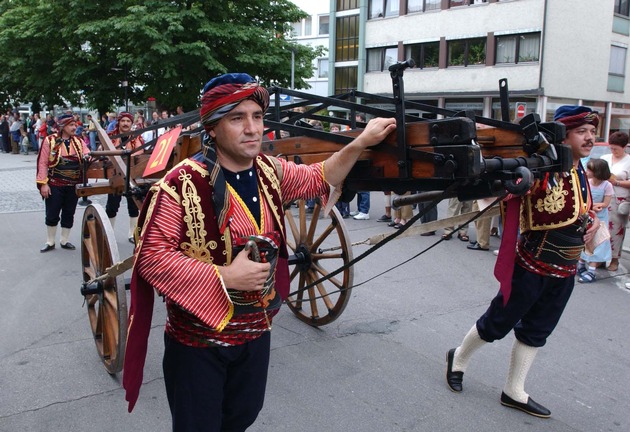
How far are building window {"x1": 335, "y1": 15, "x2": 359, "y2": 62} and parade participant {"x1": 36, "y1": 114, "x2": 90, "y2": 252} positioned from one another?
3057 centimetres

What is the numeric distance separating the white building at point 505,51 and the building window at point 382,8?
56 millimetres

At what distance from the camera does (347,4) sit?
3741cm

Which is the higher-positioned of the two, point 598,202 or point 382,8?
point 382,8

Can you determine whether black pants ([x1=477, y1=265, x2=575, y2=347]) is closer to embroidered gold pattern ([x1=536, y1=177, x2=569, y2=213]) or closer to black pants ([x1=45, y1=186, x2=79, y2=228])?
embroidered gold pattern ([x1=536, y1=177, x2=569, y2=213])

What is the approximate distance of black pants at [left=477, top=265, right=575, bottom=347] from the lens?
11.6 ft

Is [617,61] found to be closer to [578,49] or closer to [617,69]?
[617,69]

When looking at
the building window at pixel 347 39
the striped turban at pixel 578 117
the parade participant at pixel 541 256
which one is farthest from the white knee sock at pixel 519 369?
the building window at pixel 347 39

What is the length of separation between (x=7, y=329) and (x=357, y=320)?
3.05 meters

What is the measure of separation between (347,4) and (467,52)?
10654 mm

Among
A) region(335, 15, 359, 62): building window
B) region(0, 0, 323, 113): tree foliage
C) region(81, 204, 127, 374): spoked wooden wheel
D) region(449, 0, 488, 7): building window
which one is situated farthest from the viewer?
region(335, 15, 359, 62): building window

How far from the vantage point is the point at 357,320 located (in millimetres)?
5414

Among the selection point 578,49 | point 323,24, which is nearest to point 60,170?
point 578,49

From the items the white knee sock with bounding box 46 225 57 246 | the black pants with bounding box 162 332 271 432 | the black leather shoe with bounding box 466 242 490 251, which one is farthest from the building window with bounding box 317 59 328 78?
the black pants with bounding box 162 332 271 432

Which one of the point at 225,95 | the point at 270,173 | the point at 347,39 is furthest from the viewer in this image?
the point at 347,39
